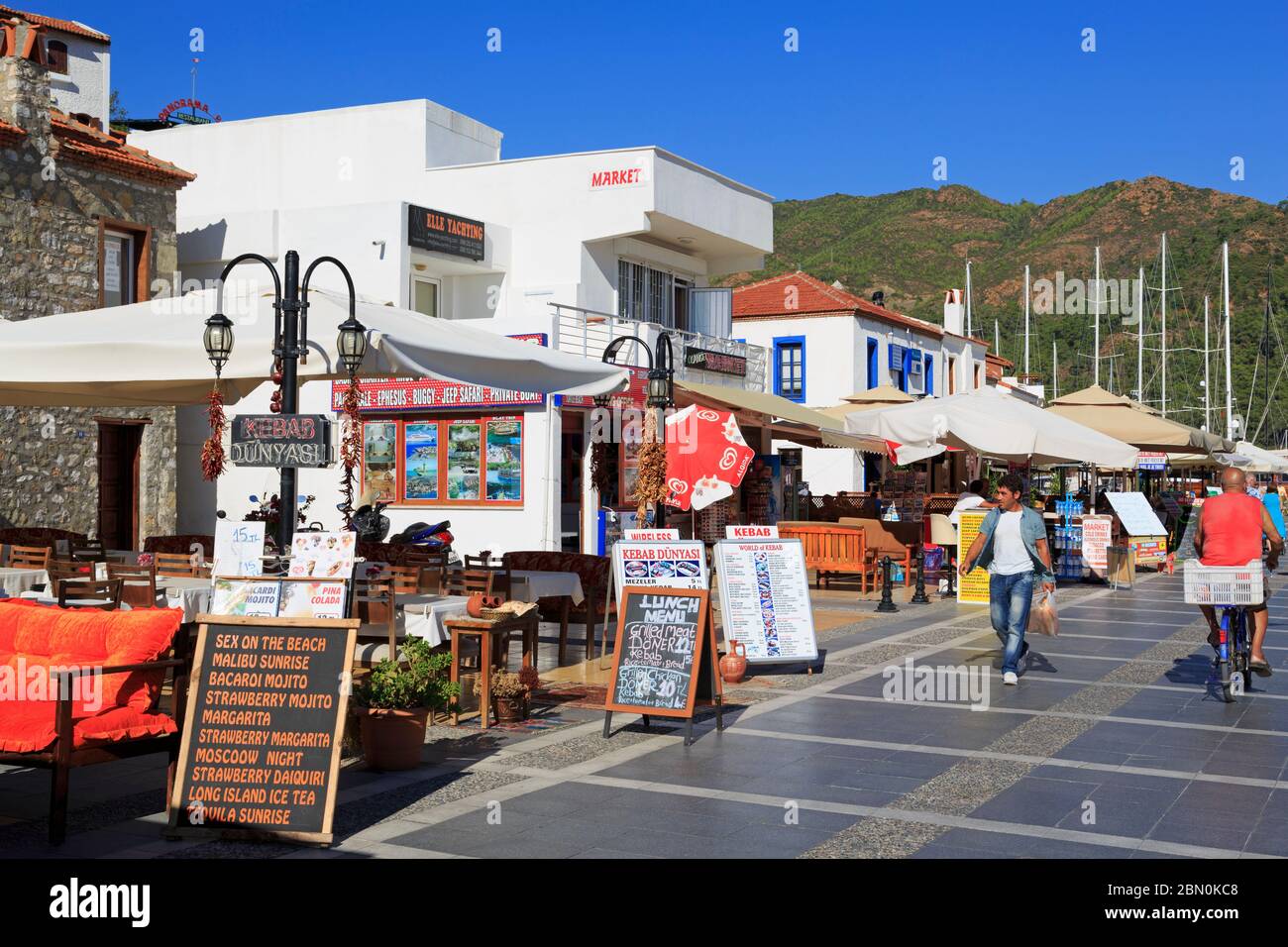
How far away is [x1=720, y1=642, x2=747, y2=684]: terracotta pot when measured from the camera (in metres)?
11.4

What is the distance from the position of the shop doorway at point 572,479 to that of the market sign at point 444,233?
4.76 meters

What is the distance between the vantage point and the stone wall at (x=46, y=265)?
800 inches

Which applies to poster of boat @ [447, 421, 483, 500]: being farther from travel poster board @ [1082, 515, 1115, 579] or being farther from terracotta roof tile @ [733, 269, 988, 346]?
terracotta roof tile @ [733, 269, 988, 346]

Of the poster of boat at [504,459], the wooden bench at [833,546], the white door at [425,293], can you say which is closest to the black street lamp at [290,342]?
the wooden bench at [833,546]

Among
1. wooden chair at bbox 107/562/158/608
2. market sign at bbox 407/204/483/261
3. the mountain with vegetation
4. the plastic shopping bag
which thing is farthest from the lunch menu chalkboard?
the mountain with vegetation

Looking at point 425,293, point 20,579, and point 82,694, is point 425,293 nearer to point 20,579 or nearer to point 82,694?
point 20,579

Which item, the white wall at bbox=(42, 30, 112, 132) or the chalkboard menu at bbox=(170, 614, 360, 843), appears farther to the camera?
the white wall at bbox=(42, 30, 112, 132)

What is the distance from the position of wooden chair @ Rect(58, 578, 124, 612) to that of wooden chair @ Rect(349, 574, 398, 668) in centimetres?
171

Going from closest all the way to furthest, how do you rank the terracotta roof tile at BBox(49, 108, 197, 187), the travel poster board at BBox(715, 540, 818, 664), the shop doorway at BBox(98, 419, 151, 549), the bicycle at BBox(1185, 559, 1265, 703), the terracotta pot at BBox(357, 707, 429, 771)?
the terracotta pot at BBox(357, 707, 429, 771)
the bicycle at BBox(1185, 559, 1265, 703)
the travel poster board at BBox(715, 540, 818, 664)
the terracotta roof tile at BBox(49, 108, 197, 187)
the shop doorway at BBox(98, 419, 151, 549)

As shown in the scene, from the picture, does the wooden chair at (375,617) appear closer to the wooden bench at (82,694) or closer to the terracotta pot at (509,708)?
the terracotta pot at (509,708)

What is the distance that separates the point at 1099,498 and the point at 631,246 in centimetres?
1239
